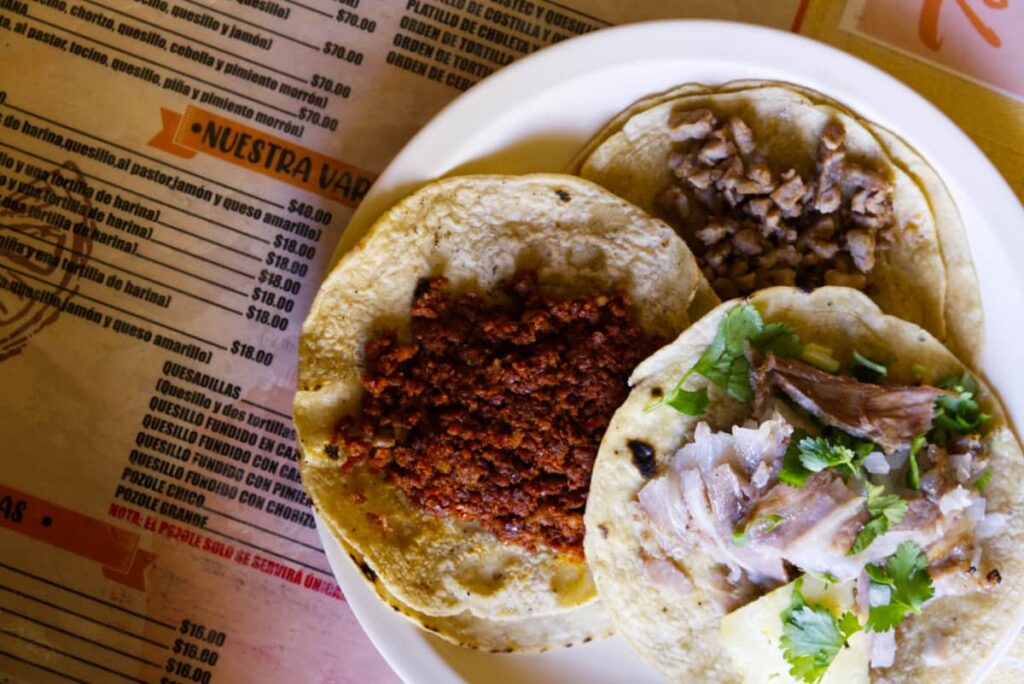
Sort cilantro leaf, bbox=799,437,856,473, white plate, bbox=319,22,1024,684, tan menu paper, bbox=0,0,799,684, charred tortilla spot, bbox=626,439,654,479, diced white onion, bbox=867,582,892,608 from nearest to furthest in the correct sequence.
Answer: cilantro leaf, bbox=799,437,856,473 < diced white onion, bbox=867,582,892,608 < charred tortilla spot, bbox=626,439,654,479 < white plate, bbox=319,22,1024,684 < tan menu paper, bbox=0,0,799,684

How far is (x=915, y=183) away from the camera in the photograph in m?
2.59

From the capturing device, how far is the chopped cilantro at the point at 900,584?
2.31 metres

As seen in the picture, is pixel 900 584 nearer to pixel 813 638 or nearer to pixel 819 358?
pixel 813 638

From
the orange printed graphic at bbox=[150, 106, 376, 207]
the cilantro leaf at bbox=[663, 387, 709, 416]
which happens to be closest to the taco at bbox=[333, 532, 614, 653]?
the cilantro leaf at bbox=[663, 387, 709, 416]

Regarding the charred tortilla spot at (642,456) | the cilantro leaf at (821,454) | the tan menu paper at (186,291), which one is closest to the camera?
the cilantro leaf at (821,454)

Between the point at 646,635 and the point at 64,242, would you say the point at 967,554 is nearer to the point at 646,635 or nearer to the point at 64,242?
the point at 646,635

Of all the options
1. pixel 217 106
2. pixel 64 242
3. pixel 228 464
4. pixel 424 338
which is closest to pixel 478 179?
pixel 424 338

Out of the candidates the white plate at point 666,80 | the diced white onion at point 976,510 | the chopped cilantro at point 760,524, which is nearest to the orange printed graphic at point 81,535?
the white plate at point 666,80

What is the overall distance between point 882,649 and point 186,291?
8.08 feet

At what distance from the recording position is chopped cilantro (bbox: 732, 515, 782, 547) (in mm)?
2268

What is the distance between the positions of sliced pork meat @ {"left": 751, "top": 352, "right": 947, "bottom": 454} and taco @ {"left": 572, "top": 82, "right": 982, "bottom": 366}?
1.21 ft

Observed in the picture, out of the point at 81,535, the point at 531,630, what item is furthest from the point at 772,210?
the point at 81,535

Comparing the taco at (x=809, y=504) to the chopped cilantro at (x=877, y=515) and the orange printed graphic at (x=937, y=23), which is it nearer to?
the chopped cilantro at (x=877, y=515)

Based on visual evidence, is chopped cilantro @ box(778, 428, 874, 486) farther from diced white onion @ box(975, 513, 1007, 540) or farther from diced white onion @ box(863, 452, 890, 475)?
diced white onion @ box(975, 513, 1007, 540)
